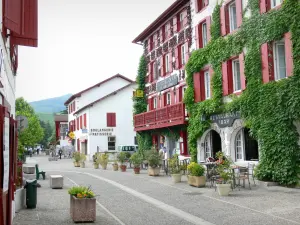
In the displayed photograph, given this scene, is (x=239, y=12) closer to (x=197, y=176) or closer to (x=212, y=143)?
(x=212, y=143)

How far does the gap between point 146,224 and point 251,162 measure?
33.8 feet

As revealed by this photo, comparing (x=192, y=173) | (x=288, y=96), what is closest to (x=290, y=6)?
(x=288, y=96)

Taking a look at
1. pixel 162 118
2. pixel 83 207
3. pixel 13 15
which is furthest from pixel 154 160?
pixel 13 15

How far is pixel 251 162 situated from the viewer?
18.7m

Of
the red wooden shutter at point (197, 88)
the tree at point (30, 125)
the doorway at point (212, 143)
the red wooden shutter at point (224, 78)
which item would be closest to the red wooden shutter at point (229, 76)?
the red wooden shutter at point (224, 78)

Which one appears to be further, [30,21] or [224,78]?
[224,78]

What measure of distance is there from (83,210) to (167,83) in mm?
19318

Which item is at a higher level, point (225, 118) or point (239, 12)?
point (239, 12)

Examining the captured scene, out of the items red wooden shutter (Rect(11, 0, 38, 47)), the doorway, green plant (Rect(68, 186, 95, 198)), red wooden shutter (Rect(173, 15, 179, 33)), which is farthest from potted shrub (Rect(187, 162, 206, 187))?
red wooden shutter (Rect(173, 15, 179, 33))

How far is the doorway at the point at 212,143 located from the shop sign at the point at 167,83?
17.5 ft

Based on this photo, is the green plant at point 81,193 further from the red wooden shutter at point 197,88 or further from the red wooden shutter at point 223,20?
the red wooden shutter at point 197,88

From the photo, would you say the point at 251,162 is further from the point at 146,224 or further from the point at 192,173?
the point at 146,224

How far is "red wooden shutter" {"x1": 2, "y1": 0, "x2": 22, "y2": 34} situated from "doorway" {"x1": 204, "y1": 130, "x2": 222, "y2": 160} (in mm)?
15474

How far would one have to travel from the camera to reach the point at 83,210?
9.80 metres
